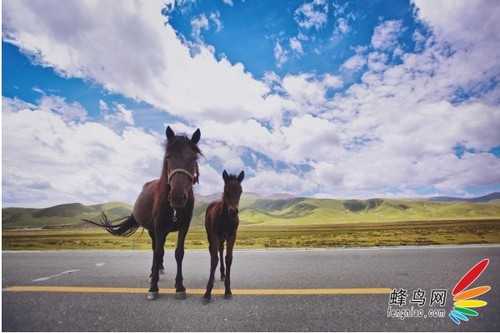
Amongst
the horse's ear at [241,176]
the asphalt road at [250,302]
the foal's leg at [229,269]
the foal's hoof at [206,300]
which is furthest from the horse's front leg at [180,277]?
the horse's ear at [241,176]

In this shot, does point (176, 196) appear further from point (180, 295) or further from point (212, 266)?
point (180, 295)

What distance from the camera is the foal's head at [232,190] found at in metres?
4.22

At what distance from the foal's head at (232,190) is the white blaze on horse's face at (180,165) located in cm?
53

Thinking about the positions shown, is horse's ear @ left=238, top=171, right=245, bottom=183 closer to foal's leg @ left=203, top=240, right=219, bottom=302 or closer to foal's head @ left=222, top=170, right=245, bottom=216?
foal's head @ left=222, top=170, right=245, bottom=216

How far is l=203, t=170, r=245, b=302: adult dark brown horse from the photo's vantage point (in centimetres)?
423

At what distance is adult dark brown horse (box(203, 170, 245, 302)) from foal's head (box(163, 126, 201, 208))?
1.74 ft

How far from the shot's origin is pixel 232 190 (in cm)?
422

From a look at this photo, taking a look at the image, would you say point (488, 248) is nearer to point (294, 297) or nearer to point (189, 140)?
point (294, 297)

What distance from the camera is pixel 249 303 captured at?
422 cm

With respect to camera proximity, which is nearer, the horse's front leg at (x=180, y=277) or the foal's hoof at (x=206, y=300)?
the foal's hoof at (x=206, y=300)

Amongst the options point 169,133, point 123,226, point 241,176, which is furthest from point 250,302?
point 123,226

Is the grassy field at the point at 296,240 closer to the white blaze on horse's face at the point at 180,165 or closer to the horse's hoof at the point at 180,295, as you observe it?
the horse's hoof at the point at 180,295

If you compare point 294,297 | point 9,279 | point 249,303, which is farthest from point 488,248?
point 9,279

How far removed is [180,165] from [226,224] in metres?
1.23
